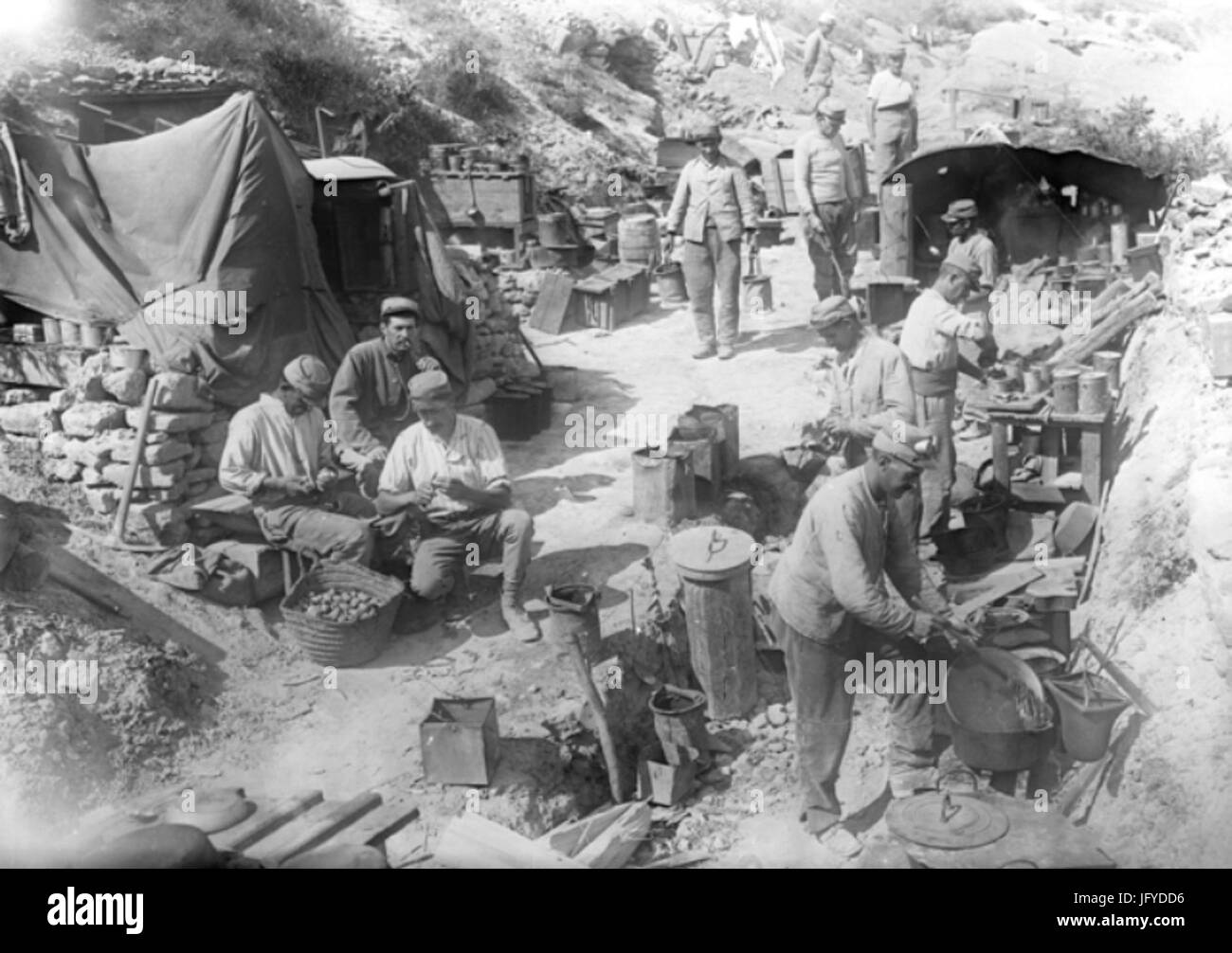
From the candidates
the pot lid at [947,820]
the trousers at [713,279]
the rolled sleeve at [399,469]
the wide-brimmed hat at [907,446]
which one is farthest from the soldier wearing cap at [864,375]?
the trousers at [713,279]

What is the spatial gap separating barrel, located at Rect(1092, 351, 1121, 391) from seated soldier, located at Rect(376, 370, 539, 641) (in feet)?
17.4

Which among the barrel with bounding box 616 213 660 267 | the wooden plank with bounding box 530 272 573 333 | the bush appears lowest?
the wooden plank with bounding box 530 272 573 333

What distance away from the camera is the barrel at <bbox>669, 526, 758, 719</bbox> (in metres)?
7.81

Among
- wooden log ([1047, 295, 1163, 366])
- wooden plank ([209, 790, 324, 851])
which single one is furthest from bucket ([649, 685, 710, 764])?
wooden log ([1047, 295, 1163, 366])

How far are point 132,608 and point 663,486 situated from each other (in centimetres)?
363

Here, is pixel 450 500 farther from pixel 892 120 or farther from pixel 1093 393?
pixel 892 120

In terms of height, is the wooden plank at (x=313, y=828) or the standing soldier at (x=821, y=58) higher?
the standing soldier at (x=821, y=58)

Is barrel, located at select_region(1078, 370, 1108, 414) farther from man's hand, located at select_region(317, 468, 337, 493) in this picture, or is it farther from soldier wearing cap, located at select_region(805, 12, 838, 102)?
soldier wearing cap, located at select_region(805, 12, 838, 102)

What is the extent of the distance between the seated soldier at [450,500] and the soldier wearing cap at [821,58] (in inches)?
410

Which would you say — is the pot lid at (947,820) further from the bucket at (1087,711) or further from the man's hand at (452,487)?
the man's hand at (452,487)

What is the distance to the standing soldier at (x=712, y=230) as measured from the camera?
489 inches

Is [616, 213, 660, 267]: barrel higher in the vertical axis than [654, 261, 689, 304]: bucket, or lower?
higher
